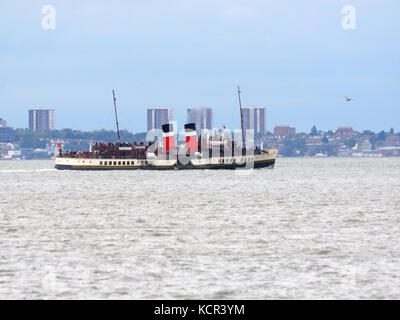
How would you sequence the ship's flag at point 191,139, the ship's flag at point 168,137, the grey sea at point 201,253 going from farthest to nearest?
the ship's flag at point 191,139
the ship's flag at point 168,137
the grey sea at point 201,253

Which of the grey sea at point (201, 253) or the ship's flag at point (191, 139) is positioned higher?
the ship's flag at point (191, 139)

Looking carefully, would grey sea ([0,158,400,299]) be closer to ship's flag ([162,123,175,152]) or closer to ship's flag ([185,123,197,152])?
ship's flag ([162,123,175,152])

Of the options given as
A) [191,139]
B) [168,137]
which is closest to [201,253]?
[191,139]

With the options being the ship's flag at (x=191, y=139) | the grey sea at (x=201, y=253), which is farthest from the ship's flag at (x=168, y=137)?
the grey sea at (x=201, y=253)

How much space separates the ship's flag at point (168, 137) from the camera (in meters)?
139

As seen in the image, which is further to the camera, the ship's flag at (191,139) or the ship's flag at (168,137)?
the ship's flag at (191,139)

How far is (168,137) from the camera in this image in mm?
140750

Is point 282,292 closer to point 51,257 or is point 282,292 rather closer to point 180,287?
point 180,287

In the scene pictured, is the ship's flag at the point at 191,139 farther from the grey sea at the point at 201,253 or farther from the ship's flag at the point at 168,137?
the grey sea at the point at 201,253

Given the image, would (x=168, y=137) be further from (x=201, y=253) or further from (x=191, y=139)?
(x=201, y=253)

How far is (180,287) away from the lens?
21828mm

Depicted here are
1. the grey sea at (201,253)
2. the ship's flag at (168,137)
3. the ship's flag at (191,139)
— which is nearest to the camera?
the grey sea at (201,253)

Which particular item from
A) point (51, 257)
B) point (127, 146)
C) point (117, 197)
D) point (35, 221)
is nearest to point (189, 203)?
point (117, 197)
